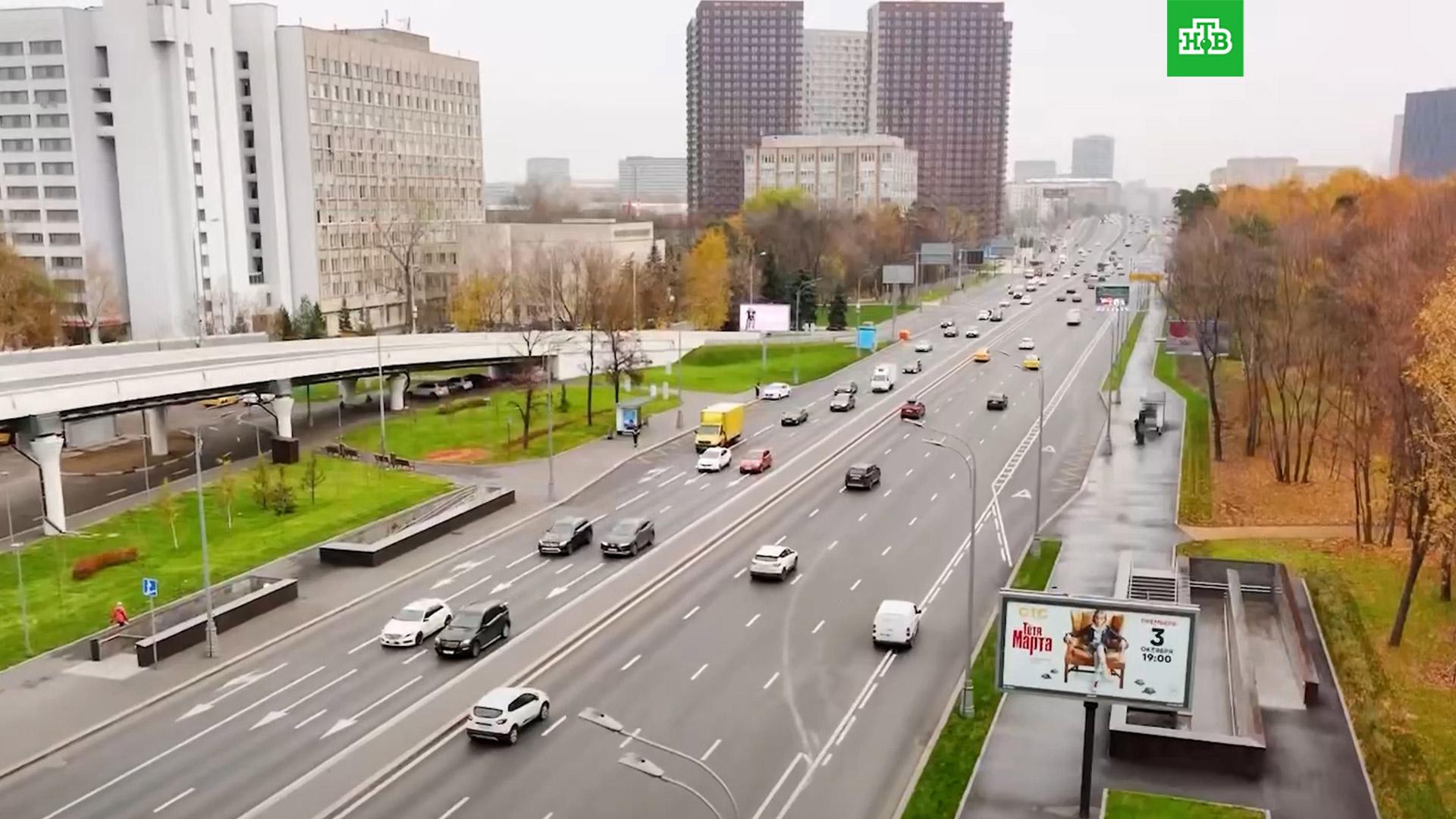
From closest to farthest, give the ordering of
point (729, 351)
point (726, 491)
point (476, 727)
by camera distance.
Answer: point (476, 727)
point (726, 491)
point (729, 351)

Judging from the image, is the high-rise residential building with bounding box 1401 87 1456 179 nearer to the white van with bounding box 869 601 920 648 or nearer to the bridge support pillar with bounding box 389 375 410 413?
the bridge support pillar with bounding box 389 375 410 413

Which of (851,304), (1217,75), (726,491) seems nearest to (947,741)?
(1217,75)

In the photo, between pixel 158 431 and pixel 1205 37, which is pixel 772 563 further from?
pixel 158 431

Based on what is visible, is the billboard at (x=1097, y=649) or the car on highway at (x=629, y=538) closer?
the billboard at (x=1097, y=649)

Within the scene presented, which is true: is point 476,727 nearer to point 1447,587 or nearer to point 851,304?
point 1447,587

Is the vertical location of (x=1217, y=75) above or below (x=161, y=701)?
above

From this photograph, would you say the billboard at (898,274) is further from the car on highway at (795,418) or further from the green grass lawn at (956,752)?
the green grass lawn at (956,752)

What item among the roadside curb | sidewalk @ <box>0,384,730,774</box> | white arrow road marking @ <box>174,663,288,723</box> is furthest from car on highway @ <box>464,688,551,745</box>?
sidewalk @ <box>0,384,730,774</box>

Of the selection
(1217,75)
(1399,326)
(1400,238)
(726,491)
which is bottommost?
(726,491)

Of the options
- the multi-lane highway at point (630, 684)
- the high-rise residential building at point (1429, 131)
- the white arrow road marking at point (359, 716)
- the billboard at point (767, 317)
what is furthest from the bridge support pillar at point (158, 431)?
the high-rise residential building at point (1429, 131)
